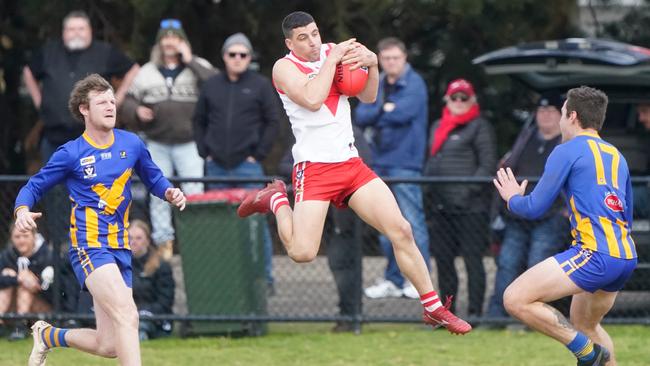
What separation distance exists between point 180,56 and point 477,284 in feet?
11.1

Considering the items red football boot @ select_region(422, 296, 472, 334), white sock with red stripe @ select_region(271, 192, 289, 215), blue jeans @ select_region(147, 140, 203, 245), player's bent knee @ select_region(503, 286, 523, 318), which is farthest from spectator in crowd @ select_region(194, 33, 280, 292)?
player's bent knee @ select_region(503, 286, 523, 318)

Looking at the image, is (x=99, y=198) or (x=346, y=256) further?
(x=346, y=256)

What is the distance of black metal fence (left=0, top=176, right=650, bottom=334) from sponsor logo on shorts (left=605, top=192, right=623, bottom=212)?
10.00ft

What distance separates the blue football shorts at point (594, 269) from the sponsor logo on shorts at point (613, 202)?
299 mm

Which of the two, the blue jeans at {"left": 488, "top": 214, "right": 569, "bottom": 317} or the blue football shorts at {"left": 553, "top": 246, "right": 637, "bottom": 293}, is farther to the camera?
the blue jeans at {"left": 488, "top": 214, "right": 569, "bottom": 317}

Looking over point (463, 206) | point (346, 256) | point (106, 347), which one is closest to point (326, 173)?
point (106, 347)

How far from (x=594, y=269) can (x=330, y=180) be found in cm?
178

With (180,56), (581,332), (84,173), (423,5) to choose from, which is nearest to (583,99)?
(581,332)

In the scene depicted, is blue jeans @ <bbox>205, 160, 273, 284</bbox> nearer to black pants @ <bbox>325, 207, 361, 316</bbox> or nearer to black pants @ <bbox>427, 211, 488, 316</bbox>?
black pants @ <bbox>325, 207, 361, 316</bbox>

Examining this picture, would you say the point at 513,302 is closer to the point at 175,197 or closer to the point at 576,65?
the point at 175,197

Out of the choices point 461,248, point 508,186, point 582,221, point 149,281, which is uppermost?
point 508,186

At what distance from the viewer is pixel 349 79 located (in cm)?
948

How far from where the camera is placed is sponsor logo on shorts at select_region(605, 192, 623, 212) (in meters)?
9.14

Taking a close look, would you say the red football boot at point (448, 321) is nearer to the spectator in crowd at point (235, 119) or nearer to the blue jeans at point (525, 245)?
the blue jeans at point (525, 245)
